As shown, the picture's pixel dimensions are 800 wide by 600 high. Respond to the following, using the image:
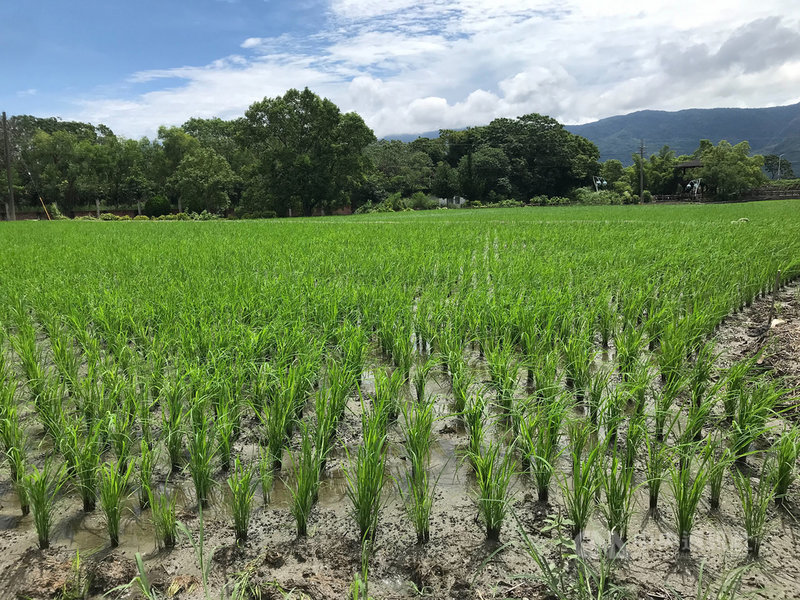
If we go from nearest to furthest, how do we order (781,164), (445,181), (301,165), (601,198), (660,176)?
(301,165) → (601,198) → (445,181) → (660,176) → (781,164)

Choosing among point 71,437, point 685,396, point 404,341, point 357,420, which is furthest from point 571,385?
point 71,437

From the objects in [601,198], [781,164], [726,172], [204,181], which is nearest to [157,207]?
[204,181]

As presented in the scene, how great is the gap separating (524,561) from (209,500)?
126 cm

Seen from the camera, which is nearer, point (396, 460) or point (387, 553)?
point (387, 553)

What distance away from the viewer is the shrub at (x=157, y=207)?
39.0m

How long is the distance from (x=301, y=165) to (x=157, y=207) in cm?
1352

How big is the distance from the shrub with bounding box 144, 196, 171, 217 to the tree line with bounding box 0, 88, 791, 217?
106 mm

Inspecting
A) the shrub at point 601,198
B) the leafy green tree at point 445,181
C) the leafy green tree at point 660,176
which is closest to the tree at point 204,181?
the leafy green tree at point 445,181

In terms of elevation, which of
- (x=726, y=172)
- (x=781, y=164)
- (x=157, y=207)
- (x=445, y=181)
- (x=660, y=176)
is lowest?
(x=157, y=207)

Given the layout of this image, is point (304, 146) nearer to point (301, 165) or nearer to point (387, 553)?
point (301, 165)

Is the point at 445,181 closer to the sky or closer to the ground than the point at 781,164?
closer to the ground

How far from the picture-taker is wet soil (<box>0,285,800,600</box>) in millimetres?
1521

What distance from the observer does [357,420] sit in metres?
2.72

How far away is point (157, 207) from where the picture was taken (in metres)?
39.1
